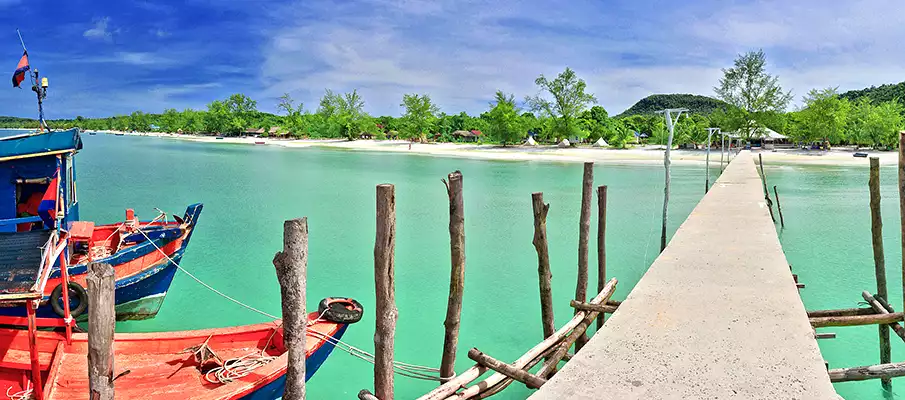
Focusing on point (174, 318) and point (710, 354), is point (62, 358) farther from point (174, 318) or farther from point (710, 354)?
point (710, 354)

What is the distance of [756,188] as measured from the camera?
18156 millimetres

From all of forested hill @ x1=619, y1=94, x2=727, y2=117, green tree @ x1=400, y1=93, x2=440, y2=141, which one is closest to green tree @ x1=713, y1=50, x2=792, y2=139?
green tree @ x1=400, y1=93, x2=440, y2=141

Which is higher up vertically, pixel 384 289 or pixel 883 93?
pixel 883 93

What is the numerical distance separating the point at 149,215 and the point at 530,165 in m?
34.2

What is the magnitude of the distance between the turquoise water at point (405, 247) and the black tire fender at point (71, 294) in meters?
2.25

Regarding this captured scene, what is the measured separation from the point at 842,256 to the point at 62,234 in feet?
58.7

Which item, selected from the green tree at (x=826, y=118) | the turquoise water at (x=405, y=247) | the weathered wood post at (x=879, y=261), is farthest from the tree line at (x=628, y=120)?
the weathered wood post at (x=879, y=261)

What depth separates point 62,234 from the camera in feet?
23.6

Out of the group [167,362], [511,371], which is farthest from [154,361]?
[511,371]

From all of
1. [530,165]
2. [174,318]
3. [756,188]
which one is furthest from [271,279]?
[530,165]

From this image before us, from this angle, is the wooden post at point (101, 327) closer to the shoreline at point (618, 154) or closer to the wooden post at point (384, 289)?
the wooden post at point (384, 289)

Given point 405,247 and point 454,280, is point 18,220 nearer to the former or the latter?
point 454,280

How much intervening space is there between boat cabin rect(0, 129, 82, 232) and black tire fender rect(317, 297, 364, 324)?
4312mm

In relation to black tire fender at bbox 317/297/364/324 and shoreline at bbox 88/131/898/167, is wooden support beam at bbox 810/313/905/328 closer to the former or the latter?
black tire fender at bbox 317/297/364/324
